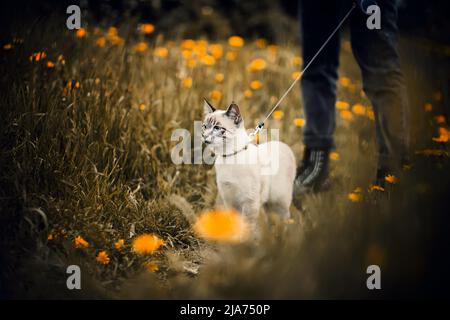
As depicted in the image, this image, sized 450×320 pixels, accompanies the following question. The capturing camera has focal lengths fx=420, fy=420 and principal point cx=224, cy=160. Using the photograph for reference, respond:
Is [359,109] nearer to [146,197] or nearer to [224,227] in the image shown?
[146,197]

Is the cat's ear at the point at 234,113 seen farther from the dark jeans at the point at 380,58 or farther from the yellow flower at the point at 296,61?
the yellow flower at the point at 296,61

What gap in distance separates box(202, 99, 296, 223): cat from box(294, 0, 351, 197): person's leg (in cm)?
39

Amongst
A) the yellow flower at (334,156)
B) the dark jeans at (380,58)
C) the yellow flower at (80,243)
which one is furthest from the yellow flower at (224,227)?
the yellow flower at (334,156)

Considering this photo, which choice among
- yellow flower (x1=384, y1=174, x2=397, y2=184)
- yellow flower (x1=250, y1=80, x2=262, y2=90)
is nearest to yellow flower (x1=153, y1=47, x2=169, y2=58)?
yellow flower (x1=250, y1=80, x2=262, y2=90)

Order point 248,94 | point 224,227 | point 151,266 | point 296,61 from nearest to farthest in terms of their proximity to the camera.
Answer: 1. point 224,227
2. point 151,266
3. point 248,94
4. point 296,61

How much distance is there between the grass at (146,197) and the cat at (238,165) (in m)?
0.16

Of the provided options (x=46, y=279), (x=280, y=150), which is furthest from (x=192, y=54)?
(x=46, y=279)

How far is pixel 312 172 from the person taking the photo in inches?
85.8

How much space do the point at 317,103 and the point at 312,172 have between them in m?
0.36

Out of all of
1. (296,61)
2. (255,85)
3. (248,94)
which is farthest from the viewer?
(296,61)

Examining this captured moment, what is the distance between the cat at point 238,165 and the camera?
1687 mm

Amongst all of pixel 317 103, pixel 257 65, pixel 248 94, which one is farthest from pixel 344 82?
pixel 317 103

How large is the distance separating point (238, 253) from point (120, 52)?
1652 mm
